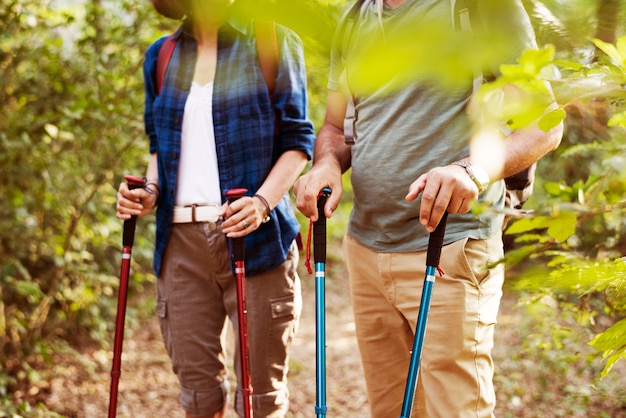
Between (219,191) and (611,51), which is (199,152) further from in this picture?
(611,51)

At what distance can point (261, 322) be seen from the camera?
8.04ft

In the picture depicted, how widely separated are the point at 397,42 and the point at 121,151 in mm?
4024

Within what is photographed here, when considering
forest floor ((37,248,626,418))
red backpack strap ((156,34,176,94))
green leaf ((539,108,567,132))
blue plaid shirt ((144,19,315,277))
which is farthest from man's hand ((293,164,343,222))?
forest floor ((37,248,626,418))

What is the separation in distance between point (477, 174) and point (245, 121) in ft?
3.59

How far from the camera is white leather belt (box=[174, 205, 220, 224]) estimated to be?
94.5 inches

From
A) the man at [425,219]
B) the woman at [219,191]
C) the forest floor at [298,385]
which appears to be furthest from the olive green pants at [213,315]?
the forest floor at [298,385]

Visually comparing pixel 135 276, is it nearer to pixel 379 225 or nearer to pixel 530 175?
pixel 379 225


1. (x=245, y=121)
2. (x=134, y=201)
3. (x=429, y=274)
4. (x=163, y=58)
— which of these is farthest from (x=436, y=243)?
(x=163, y=58)

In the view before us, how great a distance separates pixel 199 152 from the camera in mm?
2441

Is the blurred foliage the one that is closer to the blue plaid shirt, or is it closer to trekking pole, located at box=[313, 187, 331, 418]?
the blue plaid shirt

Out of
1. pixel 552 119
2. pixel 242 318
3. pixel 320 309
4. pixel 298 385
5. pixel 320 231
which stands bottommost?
pixel 298 385

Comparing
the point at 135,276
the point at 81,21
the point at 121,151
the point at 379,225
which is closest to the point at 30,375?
the point at 135,276

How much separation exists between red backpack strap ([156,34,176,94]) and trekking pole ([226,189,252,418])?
659 millimetres

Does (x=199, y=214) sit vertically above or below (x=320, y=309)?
above
